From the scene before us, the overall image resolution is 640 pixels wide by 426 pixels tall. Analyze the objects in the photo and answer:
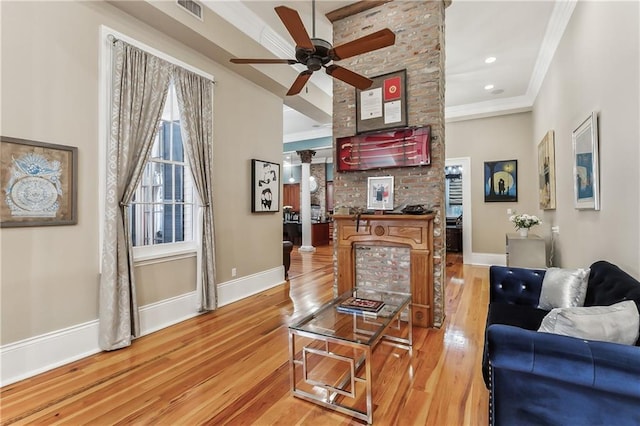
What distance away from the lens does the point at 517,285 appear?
103 inches

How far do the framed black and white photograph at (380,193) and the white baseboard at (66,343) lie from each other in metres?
2.43

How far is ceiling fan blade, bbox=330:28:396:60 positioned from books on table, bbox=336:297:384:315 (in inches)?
80.0

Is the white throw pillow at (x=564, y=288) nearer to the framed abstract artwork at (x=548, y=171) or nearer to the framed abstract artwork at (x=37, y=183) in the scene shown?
the framed abstract artwork at (x=548, y=171)

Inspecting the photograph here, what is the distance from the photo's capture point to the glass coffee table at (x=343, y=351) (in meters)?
1.89

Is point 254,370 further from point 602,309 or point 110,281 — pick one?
point 602,309

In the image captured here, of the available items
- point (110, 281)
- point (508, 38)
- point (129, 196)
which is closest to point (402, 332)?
point (110, 281)

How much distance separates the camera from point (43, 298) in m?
2.47

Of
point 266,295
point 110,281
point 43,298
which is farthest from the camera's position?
point 266,295

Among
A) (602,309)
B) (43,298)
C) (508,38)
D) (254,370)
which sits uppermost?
(508,38)

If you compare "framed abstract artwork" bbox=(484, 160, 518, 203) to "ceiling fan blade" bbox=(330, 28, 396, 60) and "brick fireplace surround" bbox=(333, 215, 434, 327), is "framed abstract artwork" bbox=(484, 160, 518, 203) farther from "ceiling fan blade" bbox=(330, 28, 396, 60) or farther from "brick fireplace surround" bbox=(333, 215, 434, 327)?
"ceiling fan blade" bbox=(330, 28, 396, 60)

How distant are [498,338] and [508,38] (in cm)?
447

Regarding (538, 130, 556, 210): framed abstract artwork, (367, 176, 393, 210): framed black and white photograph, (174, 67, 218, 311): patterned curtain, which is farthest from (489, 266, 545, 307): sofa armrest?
(174, 67, 218, 311): patterned curtain

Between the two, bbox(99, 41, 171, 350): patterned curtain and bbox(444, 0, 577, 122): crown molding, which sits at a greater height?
bbox(444, 0, 577, 122): crown molding

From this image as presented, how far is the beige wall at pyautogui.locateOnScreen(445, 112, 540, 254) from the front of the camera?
613cm
